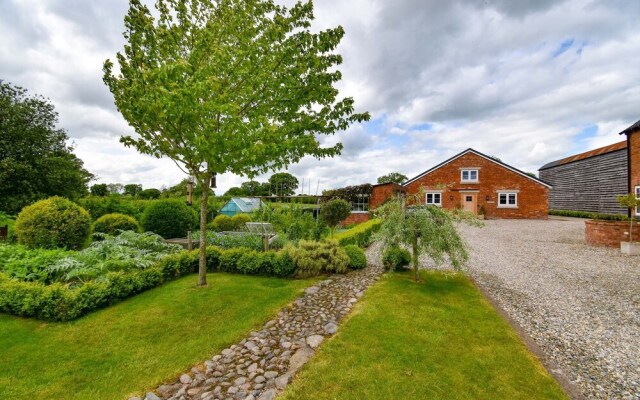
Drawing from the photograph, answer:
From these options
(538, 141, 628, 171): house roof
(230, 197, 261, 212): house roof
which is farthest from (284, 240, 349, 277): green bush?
(538, 141, 628, 171): house roof

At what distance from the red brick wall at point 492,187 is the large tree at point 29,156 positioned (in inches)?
998

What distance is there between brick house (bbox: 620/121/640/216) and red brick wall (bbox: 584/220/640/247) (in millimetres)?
8368

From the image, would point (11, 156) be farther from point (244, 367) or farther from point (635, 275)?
point (635, 275)

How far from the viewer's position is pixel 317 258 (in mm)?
7781

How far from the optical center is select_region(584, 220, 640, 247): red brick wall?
11203 millimetres

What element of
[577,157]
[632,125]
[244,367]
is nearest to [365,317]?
[244,367]

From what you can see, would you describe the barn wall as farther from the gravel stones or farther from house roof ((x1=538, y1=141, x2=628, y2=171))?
the gravel stones

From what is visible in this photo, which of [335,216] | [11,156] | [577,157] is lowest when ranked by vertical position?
[335,216]

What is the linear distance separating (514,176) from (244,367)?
93.9 ft

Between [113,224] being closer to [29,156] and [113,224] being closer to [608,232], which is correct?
[29,156]

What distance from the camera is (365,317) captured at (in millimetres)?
4859

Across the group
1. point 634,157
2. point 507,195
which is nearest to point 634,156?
point 634,157

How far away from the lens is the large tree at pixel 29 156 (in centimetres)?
1325

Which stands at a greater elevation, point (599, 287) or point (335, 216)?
point (335, 216)
